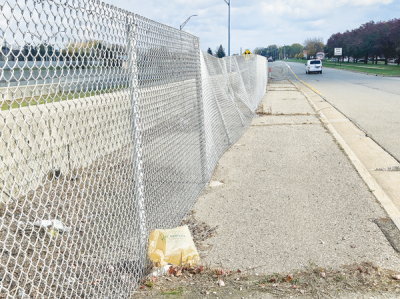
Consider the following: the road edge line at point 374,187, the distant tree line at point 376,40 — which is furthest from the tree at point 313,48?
the road edge line at point 374,187

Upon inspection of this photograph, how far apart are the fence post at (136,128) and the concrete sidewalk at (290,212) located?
0.74 m

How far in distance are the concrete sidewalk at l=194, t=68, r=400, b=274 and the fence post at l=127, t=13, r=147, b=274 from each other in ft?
2.42

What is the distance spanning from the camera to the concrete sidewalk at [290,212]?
12.5 feet

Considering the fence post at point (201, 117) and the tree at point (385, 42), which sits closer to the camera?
the fence post at point (201, 117)

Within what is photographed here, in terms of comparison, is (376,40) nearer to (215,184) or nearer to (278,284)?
(215,184)

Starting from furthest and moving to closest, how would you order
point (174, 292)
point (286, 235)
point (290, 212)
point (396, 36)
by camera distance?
point (396, 36) → point (290, 212) → point (286, 235) → point (174, 292)

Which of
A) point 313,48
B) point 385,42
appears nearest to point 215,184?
point 385,42

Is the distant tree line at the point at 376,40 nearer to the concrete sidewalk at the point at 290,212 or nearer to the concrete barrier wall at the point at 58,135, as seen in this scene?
the concrete sidewalk at the point at 290,212

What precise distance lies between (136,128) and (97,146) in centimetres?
47

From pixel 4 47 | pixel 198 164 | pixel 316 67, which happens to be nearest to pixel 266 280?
pixel 4 47

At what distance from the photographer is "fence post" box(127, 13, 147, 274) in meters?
3.29

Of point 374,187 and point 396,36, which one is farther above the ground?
point 396,36

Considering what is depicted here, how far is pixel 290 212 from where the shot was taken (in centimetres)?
497

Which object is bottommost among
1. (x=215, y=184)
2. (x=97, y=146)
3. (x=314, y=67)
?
(x=215, y=184)
